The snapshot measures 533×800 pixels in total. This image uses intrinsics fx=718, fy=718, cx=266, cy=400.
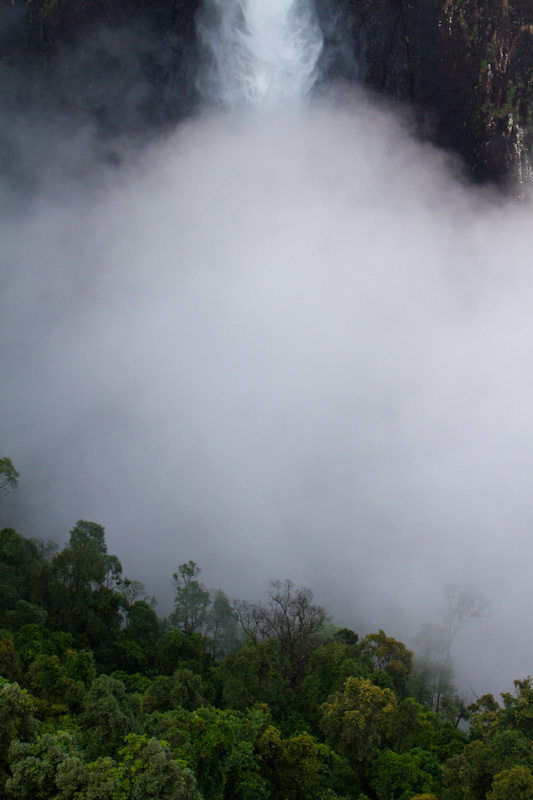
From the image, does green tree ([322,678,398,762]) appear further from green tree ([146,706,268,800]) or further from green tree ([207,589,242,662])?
green tree ([207,589,242,662])

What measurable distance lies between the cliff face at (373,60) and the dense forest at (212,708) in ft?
168

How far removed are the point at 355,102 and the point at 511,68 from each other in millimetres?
18289

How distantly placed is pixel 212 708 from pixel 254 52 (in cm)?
7683

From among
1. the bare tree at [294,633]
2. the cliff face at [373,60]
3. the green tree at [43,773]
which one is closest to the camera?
the green tree at [43,773]

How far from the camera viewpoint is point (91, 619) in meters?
43.0

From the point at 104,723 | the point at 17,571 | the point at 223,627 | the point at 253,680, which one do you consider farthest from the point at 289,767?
the point at 223,627

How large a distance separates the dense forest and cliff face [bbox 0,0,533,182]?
51.2 m

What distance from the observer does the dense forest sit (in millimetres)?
18312

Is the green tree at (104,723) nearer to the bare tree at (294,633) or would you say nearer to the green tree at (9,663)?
the green tree at (9,663)

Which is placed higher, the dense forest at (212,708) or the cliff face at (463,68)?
the cliff face at (463,68)

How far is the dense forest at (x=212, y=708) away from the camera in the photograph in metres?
18.3

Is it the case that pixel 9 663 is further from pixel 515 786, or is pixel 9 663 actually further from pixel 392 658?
pixel 392 658

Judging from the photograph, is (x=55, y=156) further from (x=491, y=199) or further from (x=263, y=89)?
(x=491, y=199)

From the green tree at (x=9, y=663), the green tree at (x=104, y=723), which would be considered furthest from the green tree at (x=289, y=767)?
the green tree at (x=9, y=663)
